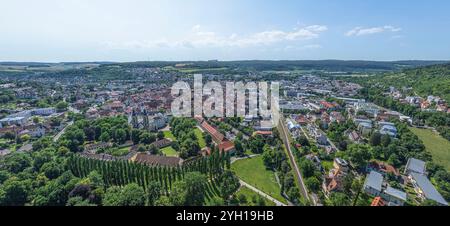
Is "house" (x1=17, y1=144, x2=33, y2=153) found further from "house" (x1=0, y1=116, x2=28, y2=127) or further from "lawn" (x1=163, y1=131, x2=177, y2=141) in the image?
"lawn" (x1=163, y1=131, x2=177, y2=141)

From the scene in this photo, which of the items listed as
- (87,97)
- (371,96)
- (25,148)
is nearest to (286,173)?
(25,148)

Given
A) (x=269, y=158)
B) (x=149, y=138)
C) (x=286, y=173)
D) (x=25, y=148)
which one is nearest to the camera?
(x=286, y=173)

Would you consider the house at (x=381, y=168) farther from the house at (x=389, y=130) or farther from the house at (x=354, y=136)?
the house at (x=389, y=130)

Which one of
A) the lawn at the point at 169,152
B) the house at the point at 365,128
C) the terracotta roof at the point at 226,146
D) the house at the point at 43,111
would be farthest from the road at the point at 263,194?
the house at the point at 43,111

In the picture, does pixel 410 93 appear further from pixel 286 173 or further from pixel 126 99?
pixel 126 99

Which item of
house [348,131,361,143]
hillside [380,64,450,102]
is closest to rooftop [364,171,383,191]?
house [348,131,361,143]
